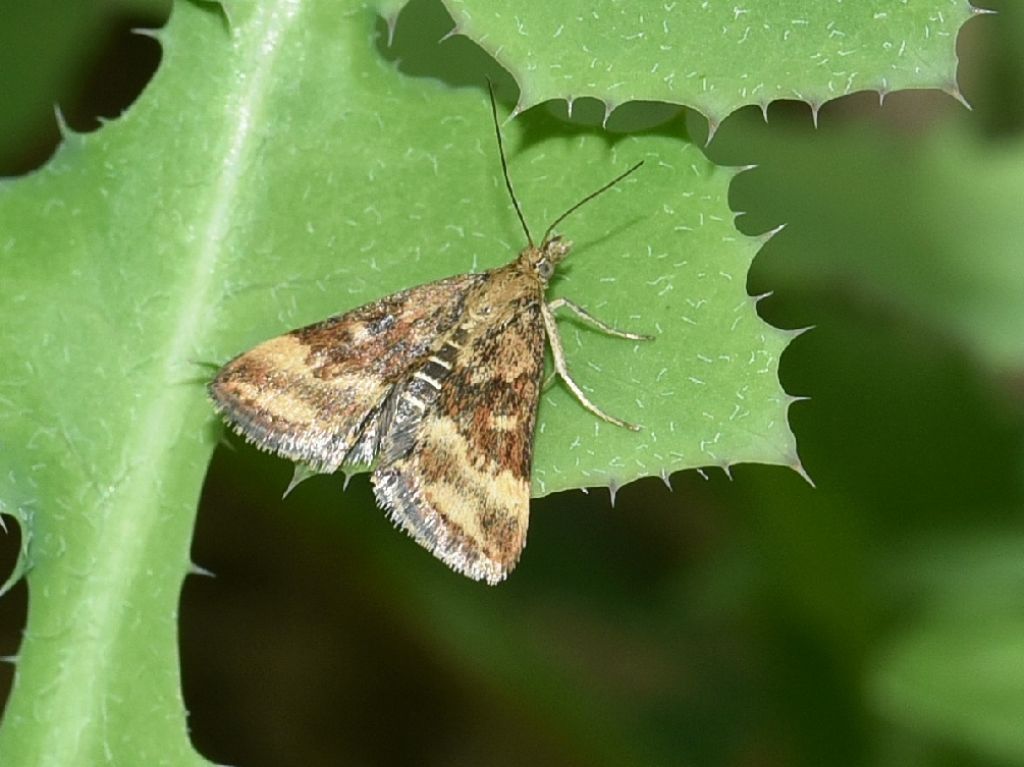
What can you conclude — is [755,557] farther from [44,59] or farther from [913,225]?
[44,59]

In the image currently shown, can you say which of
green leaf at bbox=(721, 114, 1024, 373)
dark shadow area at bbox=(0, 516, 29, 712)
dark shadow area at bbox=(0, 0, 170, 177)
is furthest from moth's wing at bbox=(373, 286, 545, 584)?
dark shadow area at bbox=(0, 516, 29, 712)

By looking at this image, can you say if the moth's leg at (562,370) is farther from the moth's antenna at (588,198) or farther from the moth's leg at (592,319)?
the moth's antenna at (588,198)

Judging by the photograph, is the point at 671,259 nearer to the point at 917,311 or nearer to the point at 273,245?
the point at 273,245

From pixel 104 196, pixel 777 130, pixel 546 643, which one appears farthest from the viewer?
pixel 546 643

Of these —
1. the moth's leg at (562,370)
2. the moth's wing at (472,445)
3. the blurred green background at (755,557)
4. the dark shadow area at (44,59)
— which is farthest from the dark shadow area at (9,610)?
the moth's leg at (562,370)

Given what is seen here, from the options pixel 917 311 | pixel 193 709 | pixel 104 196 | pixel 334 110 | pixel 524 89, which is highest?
pixel 524 89

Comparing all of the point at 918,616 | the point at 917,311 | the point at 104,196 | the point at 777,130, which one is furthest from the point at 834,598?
the point at 104,196
